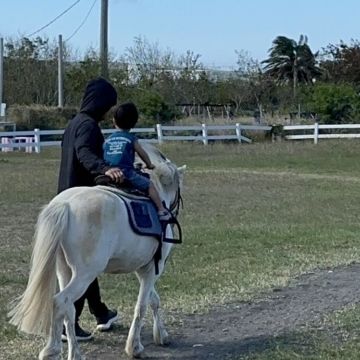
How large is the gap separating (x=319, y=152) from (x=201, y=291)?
27820 mm

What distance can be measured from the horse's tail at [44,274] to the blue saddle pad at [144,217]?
22.7 inches

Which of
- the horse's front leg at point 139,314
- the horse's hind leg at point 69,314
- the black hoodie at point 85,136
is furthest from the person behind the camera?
the black hoodie at point 85,136

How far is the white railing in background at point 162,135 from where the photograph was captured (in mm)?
39375

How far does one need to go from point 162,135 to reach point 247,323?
33.8 metres

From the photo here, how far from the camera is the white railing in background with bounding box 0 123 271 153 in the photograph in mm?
39375

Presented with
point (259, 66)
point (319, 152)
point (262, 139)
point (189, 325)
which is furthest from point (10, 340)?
point (259, 66)

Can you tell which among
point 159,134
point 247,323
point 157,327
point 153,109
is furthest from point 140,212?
point 153,109

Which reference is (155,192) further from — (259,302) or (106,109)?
(259,302)

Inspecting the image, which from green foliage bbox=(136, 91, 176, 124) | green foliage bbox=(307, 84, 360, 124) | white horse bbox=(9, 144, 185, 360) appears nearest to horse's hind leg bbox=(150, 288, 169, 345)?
white horse bbox=(9, 144, 185, 360)

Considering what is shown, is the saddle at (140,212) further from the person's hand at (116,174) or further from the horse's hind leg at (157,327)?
the horse's hind leg at (157,327)

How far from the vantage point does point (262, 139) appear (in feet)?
143

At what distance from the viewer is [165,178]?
7844mm

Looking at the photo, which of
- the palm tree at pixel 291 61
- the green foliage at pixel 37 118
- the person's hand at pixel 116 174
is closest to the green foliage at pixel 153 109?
the green foliage at pixel 37 118

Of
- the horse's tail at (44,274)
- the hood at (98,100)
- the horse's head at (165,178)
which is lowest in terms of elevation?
Answer: the horse's tail at (44,274)
